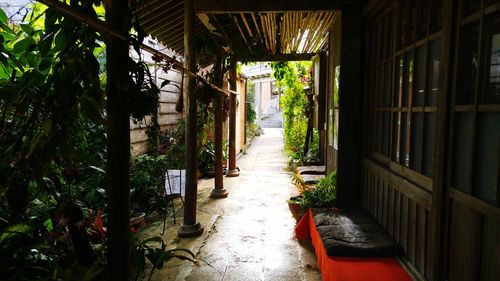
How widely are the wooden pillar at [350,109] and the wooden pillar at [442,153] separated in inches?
95.9

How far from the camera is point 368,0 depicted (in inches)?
194

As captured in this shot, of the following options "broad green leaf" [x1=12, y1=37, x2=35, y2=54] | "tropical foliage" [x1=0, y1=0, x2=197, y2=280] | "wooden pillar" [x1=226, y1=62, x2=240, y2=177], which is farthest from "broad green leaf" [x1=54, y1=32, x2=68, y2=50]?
"wooden pillar" [x1=226, y1=62, x2=240, y2=177]

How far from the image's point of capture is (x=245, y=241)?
5125 millimetres

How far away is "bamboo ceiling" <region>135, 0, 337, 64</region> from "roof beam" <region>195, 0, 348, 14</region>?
0.27ft

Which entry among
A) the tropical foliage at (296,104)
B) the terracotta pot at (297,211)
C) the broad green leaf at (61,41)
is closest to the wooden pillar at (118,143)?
the broad green leaf at (61,41)

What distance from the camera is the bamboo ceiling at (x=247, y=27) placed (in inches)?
221


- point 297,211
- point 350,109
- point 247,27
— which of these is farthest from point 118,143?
point 247,27

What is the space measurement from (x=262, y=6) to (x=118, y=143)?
12.5 feet

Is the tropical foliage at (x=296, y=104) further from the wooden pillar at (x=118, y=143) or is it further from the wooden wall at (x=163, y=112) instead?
the wooden pillar at (x=118, y=143)

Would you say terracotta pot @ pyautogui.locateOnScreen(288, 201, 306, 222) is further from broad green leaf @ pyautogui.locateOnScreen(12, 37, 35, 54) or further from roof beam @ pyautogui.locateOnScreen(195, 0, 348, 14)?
broad green leaf @ pyautogui.locateOnScreen(12, 37, 35, 54)

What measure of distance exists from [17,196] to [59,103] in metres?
0.84

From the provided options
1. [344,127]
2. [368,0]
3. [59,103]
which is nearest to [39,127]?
[59,103]

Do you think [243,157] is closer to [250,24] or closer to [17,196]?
[250,24]

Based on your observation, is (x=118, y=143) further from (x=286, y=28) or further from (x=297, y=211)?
(x=286, y=28)
